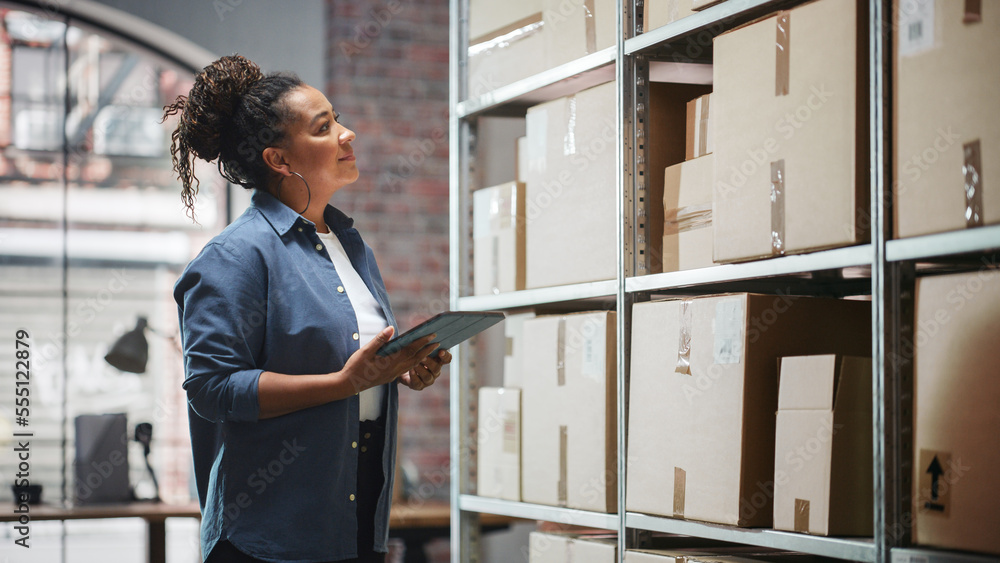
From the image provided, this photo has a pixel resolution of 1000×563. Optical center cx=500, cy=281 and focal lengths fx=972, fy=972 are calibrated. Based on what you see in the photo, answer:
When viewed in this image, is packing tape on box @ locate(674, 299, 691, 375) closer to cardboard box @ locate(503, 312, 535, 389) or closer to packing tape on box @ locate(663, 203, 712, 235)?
packing tape on box @ locate(663, 203, 712, 235)

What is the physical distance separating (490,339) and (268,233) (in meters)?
3.16

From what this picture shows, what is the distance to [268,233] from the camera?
1.68 m

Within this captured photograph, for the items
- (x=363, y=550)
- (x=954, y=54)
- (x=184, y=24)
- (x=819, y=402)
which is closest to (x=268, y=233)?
(x=363, y=550)

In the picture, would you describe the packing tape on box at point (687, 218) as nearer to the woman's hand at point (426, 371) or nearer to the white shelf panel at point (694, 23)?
the white shelf panel at point (694, 23)

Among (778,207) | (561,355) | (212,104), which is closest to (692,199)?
(778,207)

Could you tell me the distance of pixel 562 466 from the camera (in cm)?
211

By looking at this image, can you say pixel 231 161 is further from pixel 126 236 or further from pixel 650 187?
pixel 126 236

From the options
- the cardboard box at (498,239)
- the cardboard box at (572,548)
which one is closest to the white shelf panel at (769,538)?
the cardboard box at (572,548)

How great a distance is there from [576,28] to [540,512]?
1.08 meters

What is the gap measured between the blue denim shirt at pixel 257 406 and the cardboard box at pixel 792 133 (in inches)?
28.1

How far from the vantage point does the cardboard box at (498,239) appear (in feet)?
7.55

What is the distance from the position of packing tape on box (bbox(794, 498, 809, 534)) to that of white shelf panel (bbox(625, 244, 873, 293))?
370mm

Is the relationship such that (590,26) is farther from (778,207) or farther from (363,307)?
(363,307)

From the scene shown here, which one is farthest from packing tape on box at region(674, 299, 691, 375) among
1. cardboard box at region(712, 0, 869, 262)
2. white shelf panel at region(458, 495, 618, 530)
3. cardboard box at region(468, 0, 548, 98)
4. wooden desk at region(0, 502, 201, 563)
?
wooden desk at region(0, 502, 201, 563)
